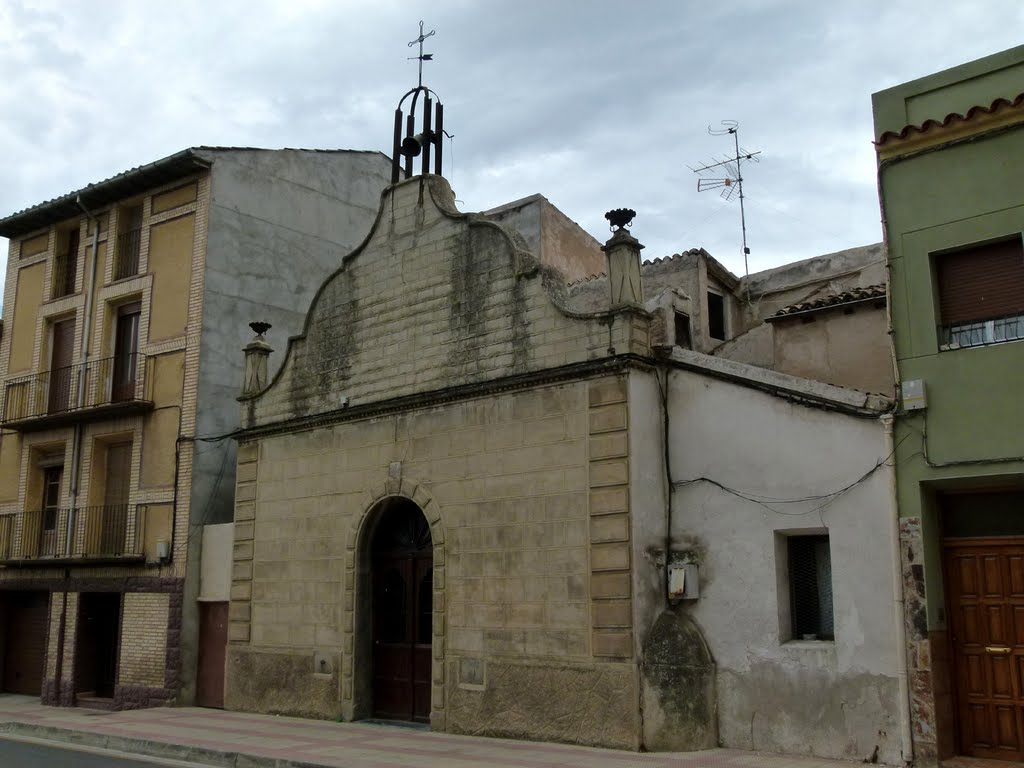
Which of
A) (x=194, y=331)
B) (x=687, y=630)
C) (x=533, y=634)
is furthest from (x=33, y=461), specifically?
(x=687, y=630)

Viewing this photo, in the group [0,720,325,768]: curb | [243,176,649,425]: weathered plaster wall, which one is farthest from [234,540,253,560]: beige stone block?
[0,720,325,768]: curb

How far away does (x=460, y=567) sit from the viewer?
44.7ft

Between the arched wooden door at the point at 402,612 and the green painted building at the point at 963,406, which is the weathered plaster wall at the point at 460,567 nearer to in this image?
the arched wooden door at the point at 402,612

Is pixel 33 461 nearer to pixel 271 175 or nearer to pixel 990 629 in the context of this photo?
pixel 271 175

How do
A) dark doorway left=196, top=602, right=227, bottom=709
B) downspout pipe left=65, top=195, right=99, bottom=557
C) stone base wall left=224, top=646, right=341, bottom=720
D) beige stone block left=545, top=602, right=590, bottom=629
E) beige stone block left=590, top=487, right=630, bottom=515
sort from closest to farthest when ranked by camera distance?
beige stone block left=590, top=487, right=630, bottom=515 < beige stone block left=545, top=602, right=590, bottom=629 < stone base wall left=224, top=646, right=341, bottom=720 < dark doorway left=196, top=602, right=227, bottom=709 < downspout pipe left=65, top=195, right=99, bottom=557

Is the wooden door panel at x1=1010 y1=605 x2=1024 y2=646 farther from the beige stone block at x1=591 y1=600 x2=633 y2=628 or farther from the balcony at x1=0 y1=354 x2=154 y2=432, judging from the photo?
the balcony at x1=0 y1=354 x2=154 y2=432

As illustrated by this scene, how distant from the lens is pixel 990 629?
10148 mm

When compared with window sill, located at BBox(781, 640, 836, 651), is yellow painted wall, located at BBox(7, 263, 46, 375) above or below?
above

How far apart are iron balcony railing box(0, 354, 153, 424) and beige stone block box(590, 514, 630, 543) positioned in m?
10.6

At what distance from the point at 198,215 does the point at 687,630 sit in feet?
41.3

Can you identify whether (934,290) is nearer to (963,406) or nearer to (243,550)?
(963,406)

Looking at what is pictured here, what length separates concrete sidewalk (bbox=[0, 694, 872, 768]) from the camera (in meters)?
10.7

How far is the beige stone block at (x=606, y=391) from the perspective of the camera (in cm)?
1230

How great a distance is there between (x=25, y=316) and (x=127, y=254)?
3.55 metres
